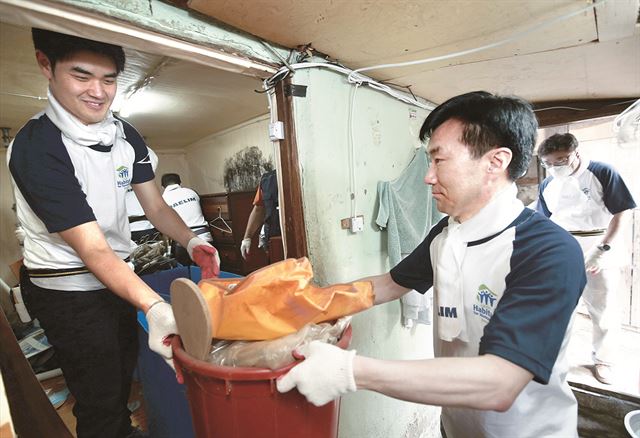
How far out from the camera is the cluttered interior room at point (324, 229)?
719mm

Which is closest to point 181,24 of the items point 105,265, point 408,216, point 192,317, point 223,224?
point 105,265

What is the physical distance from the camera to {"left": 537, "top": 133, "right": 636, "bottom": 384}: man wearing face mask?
99.0 inches

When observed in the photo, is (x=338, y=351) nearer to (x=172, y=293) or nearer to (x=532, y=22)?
(x=172, y=293)

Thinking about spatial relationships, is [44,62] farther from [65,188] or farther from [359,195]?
[359,195]

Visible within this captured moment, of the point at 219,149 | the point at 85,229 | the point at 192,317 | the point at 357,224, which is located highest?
the point at 219,149

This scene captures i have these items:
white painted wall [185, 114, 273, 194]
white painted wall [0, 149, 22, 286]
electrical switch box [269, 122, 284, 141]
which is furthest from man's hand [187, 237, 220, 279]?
white painted wall [0, 149, 22, 286]

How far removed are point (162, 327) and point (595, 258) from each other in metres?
3.17

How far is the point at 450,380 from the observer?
2.26ft

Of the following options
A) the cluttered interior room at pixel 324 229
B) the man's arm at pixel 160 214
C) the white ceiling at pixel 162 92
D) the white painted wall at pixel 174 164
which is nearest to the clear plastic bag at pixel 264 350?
the cluttered interior room at pixel 324 229

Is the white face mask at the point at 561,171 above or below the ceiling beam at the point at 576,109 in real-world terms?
below

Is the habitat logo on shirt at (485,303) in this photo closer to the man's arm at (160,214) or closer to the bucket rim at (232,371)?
the bucket rim at (232,371)

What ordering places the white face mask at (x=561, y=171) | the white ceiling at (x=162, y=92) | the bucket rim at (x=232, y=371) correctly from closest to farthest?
the bucket rim at (x=232, y=371)
the white ceiling at (x=162, y=92)
the white face mask at (x=561, y=171)

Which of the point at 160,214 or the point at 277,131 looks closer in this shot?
the point at 277,131

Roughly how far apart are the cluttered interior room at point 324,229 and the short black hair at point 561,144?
1.21 ft
